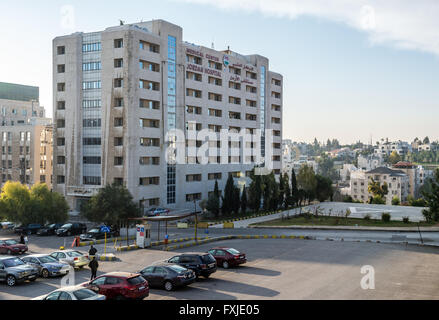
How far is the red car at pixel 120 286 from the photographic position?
62.9 feet

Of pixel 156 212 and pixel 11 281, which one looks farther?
pixel 156 212

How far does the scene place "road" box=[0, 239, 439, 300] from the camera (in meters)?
20.9

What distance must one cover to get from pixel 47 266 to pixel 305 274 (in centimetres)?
1487

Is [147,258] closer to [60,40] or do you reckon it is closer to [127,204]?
[127,204]

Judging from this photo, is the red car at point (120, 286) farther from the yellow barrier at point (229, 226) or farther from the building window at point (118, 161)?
the building window at point (118, 161)

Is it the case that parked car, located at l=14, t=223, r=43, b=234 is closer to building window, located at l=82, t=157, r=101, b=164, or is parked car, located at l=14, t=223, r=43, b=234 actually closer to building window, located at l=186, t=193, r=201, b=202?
building window, located at l=82, t=157, r=101, b=164

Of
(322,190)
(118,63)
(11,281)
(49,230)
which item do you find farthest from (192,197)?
(11,281)

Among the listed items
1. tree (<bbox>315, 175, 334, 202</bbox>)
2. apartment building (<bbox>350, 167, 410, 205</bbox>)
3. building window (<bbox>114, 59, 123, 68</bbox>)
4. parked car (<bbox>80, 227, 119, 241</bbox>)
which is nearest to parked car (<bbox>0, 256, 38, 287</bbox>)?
parked car (<bbox>80, 227, 119, 241</bbox>)

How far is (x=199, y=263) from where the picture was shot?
2444 cm

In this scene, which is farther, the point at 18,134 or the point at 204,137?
the point at 18,134

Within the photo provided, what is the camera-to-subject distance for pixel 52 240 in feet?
148

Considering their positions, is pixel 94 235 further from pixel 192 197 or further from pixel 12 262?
pixel 192 197
